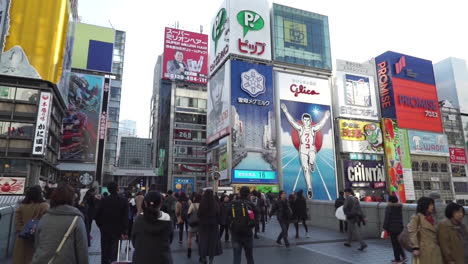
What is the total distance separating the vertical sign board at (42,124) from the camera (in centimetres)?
3469

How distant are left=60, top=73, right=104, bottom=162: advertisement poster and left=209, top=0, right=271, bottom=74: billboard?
21.3m

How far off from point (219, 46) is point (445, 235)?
49.7 meters

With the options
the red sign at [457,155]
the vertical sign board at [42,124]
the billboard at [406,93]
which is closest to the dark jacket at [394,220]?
the vertical sign board at [42,124]

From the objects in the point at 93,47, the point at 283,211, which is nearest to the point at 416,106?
the point at 283,211

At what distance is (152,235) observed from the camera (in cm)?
397

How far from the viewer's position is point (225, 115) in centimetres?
4622

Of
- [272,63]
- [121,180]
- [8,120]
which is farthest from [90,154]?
[272,63]

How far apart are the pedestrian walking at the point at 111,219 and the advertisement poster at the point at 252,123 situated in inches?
1432

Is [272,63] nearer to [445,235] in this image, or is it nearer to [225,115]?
[225,115]

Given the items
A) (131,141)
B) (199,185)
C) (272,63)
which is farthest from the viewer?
(131,141)

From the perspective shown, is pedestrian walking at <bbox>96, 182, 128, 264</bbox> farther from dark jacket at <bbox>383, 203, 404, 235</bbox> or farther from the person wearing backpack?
dark jacket at <bbox>383, 203, 404, 235</bbox>

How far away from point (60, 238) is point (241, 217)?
384cm

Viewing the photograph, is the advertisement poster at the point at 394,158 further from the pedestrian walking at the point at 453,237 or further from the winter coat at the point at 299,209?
the pedestrian walking at the point at 453,237

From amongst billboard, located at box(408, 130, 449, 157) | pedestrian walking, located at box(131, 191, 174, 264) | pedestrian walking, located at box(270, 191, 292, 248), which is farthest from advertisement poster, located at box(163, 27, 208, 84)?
pedestrian walking, located at box(131, 191, 174, 264)
